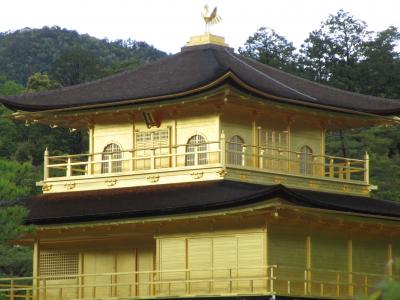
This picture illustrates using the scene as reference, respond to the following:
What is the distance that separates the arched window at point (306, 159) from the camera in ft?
133

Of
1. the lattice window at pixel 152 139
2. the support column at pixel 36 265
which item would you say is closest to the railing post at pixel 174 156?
the lattice window at pixel 152 139

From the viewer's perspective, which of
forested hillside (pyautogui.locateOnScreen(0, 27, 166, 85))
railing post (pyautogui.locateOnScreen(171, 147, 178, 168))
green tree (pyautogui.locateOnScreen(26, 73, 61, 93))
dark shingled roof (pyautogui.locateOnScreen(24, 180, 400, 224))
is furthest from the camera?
forested hillside (pyautogui.locateOnScreen(0, 27, 166, 85))

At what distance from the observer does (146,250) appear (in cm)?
3881

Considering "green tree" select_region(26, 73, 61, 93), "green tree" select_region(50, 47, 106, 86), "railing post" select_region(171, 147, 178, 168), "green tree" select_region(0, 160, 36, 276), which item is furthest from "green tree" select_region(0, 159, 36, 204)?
"green tree" select_region(50, 47, 106, 86)

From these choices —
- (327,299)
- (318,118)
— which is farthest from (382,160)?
(327,299)

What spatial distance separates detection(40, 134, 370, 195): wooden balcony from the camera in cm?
3722

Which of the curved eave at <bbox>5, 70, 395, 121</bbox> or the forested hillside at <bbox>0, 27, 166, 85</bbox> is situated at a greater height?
the forested hillside at <bbox>0, 27, 166, 85</bbox>

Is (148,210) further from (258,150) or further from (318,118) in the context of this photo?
(318,118)

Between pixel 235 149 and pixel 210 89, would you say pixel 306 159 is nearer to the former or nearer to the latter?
pixel 235 149

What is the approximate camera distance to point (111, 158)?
Answer: 40438 mm

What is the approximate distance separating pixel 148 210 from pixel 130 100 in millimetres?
4039

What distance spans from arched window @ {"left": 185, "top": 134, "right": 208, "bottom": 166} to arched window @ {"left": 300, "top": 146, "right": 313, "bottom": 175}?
350cm

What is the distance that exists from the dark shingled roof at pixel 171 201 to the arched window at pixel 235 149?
5.39 ft

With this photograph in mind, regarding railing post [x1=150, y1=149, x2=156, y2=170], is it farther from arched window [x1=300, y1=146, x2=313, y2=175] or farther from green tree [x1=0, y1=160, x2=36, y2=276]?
arched window [x1=300, y1=146, x2=313, y2=175]
